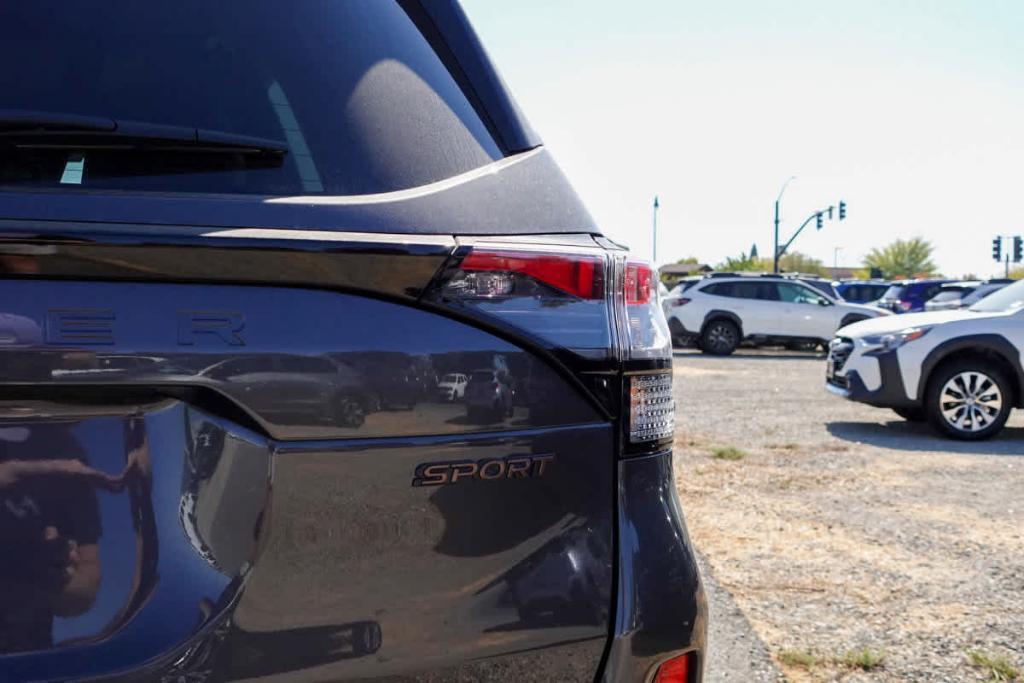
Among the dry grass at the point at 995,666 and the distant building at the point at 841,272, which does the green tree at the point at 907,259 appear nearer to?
the distant building at the point at 841,272

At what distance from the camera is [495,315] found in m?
1.35

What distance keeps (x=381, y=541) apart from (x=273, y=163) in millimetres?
571

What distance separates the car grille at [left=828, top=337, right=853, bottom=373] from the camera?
27.6 feet

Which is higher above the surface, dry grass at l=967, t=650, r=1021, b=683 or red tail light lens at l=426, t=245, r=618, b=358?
red tail light lens at l=426, t=245, r=618, b=358

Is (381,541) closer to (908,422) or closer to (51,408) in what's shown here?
(51,408)

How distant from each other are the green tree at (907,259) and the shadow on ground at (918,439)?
3144 inches

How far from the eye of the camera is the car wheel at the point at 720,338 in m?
19.5

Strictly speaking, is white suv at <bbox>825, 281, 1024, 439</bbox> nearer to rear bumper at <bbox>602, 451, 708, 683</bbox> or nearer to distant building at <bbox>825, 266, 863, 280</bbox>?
rear bumper at <bbox>602, 451, 708, 683</bbox>

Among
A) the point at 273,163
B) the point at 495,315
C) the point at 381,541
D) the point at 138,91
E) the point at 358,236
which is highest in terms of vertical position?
the point at 138,91

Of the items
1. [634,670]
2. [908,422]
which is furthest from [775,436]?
[634,670]

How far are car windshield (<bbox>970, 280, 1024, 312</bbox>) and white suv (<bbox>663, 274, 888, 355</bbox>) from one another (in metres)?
10.7

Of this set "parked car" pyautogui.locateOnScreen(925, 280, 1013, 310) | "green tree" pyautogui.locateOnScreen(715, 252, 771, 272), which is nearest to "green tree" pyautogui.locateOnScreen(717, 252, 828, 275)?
"green tree" pyautogui.locateOnScreen(715, 252, 771, 272)

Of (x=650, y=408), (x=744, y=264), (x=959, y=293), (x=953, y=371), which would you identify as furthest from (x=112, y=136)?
(x=744, y=264)

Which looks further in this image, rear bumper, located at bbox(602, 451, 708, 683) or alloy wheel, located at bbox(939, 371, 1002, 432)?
alloy wheel, located at bbox(939, 371, 1002, 432)
